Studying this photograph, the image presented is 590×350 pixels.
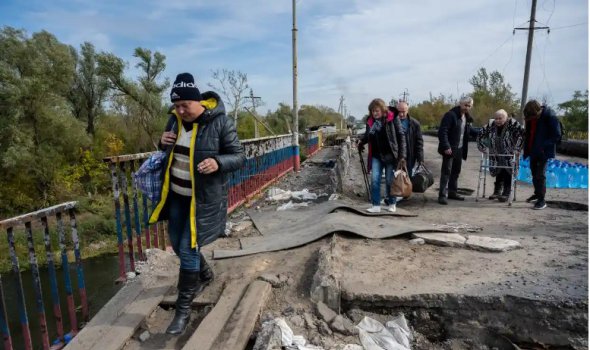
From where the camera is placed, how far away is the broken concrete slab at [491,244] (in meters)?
3.82

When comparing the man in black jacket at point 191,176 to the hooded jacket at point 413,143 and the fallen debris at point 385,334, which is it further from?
the hooded jacket at point 413,143

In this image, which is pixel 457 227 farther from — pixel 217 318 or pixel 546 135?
pixel 217 318

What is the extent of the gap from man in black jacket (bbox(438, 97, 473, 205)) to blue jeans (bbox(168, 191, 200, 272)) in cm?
449

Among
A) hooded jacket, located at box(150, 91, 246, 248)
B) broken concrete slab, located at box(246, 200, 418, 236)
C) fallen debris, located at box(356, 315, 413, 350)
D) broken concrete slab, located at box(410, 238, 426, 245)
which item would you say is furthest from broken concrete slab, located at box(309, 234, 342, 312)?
broken concrete slab, located at box(246, 200, 418, 236)

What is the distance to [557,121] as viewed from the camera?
5543mm

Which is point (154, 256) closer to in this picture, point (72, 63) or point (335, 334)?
point (335, 334)

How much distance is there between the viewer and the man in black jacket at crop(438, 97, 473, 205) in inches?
241

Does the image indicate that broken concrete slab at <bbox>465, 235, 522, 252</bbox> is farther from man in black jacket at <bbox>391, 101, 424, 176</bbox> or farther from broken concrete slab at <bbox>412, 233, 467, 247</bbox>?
man in black jacket at <bbox>391, 101, 424, 176</bbox>

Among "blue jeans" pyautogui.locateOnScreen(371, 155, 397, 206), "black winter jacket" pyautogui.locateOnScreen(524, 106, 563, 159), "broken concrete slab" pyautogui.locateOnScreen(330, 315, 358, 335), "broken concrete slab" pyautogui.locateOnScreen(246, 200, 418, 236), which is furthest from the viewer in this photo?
"black winter jacket" pyautogui.locateOnScreen(524, 106, 563, 159)

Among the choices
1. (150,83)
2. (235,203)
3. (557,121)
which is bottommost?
(235,203)

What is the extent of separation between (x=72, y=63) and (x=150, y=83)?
348 inches

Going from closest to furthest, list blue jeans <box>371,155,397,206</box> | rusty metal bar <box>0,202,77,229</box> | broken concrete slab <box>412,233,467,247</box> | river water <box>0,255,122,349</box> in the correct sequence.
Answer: rusty metal bar <box>0,202,77,229</box>
broken concrete slab <box>412,233,467,247</box>
blue jeans <box>371,155,397,206</box>
river water <box>0,255,122,349</box>

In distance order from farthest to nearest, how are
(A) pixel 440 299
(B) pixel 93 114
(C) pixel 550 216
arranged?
1. (B) pixel 93 114
2. (C) pixel 550 216
3. (A) pixel 440 299

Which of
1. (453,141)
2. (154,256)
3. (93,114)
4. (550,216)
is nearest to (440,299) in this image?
(154,256)
